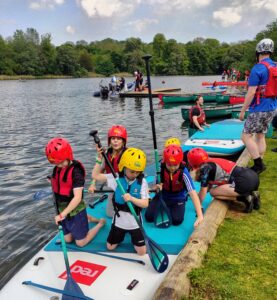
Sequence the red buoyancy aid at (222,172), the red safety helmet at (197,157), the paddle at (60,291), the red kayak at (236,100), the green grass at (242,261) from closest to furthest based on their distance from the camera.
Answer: the green grass at (242,261) → the paddle at (60,291) → the red safety helmet at (197,157) → the red buoyancy aid at (222,172) → the red kayak at (236,100)

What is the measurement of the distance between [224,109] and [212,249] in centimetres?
1586

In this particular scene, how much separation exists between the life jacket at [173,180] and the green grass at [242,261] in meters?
0.92

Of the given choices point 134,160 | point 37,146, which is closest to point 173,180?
point 134,160

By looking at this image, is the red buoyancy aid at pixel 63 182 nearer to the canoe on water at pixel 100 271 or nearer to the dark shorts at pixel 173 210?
the canoe on water at pixel 100 271

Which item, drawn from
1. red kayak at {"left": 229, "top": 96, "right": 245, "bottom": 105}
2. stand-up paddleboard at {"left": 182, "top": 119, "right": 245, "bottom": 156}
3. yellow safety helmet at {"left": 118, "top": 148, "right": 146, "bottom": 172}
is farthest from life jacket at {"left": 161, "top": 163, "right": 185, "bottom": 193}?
red kayak at {"left": 229, "top": 96, "right": 245, "bottom": 105}

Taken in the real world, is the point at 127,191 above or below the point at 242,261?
above

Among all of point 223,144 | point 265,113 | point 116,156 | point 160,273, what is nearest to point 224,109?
point 223,144

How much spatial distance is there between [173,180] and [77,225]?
5.55 feet

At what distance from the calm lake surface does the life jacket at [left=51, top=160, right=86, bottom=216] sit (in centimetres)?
183

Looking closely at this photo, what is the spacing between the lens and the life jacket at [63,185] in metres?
4.62

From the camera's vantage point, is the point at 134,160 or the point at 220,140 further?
the point at 220,140

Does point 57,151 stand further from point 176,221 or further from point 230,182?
point 230,182

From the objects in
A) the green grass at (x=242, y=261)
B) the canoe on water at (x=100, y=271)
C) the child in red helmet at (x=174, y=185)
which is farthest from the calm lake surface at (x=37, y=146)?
the green grass at (x=242, y=261)

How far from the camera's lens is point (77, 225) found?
15.9 ft
